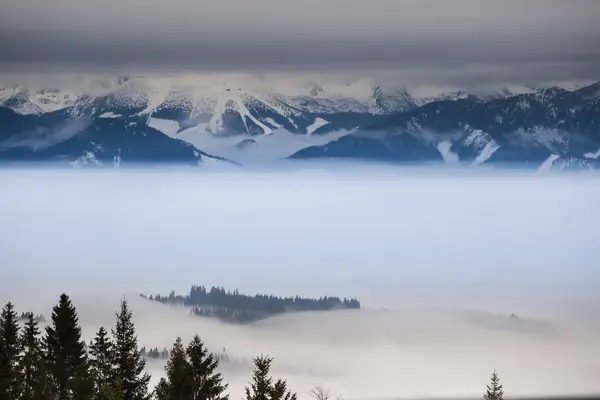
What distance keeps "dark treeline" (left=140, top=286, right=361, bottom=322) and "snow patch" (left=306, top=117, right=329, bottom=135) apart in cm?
401

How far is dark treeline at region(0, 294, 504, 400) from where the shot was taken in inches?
382

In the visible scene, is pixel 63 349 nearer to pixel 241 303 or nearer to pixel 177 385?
pixel 177 385

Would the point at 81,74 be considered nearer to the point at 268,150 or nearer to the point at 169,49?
the point at 169,49

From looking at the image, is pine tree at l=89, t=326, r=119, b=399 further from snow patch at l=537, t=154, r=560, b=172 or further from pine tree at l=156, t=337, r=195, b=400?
snow patch at l=537, t=154, r=560, b=172

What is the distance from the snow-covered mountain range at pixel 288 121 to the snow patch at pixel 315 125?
5 cm

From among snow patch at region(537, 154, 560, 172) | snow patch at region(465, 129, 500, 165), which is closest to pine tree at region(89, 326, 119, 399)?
snow patch at region(465, 129, 500, 165)

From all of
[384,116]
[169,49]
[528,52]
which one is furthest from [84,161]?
[528,52]

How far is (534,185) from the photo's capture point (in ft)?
85.6

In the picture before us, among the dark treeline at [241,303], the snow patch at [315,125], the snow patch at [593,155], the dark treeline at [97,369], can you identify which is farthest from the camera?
the snow patch at [593,155]

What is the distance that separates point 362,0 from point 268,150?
5.32 m

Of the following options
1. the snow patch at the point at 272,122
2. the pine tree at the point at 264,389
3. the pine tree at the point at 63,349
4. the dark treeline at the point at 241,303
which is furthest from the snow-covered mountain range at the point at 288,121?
the pine tree at the point at 264,389

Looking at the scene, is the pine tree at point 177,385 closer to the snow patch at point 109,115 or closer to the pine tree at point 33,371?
the pine tree at point 33,371

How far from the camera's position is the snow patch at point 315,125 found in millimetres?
25062

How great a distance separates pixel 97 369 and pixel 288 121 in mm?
14960
